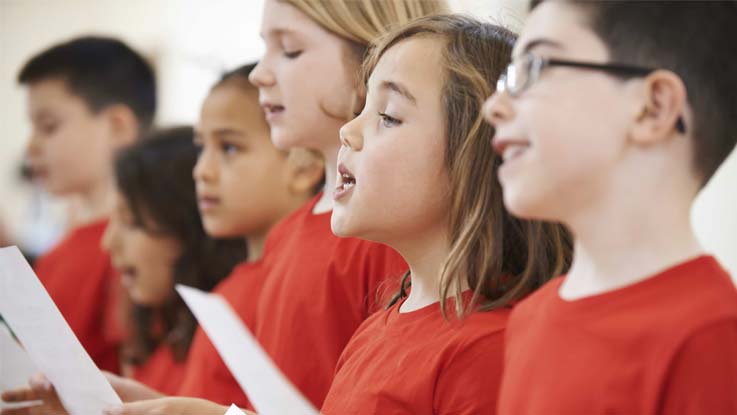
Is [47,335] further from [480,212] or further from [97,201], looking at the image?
[97,201]

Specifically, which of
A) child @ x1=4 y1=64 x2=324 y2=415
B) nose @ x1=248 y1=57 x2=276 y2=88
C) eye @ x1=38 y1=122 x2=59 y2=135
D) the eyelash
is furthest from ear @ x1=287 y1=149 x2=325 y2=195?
eye @ x1=38 y1=122 x2=59 y2=135

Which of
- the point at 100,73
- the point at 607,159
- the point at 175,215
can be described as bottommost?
the point at 175,215

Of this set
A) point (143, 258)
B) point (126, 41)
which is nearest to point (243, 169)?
point (143, 258)

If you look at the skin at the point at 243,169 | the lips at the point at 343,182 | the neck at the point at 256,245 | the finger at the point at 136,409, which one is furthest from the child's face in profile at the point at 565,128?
the neck at the point at 256,245

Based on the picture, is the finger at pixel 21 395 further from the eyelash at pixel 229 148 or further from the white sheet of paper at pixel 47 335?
the eyelash at pixel 229 148

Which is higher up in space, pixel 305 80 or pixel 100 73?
pixel 305 80

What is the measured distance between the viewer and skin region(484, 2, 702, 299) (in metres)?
0.85

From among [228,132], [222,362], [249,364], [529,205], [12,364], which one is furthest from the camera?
[228,132]

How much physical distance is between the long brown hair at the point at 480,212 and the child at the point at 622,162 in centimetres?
28

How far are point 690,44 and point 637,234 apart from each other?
0.52 feet

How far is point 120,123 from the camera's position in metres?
3.03

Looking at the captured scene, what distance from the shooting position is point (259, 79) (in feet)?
5.07

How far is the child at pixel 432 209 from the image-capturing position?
1.16 meters

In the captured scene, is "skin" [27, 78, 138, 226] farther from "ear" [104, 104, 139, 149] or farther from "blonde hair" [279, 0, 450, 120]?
"blonde hair" [279, 0, 450, 120]
